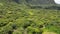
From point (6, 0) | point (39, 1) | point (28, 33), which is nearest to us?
point (28, 33)

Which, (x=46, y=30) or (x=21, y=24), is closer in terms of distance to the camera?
(x=46, y=30)

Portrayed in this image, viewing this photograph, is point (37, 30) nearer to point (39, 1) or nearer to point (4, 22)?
point (4, 22)

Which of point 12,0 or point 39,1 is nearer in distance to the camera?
point 12,0

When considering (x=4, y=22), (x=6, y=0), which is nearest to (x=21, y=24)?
(x=4, y=22)

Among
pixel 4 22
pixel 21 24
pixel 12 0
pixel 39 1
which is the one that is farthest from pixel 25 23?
pixel 39 1

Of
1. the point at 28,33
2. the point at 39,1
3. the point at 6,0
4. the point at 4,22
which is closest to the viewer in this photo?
the point at 28,33

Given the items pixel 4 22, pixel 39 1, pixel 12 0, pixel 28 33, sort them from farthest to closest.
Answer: pixel 39 1, pixel 12 0, pixel 4 22, pixel 28 33

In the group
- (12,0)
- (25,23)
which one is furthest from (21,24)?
(12,0)

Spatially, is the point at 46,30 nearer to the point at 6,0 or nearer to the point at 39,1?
the point at 6,0

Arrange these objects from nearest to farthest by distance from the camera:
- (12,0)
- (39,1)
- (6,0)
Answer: (6,0) → (12,0) → (39,1)
